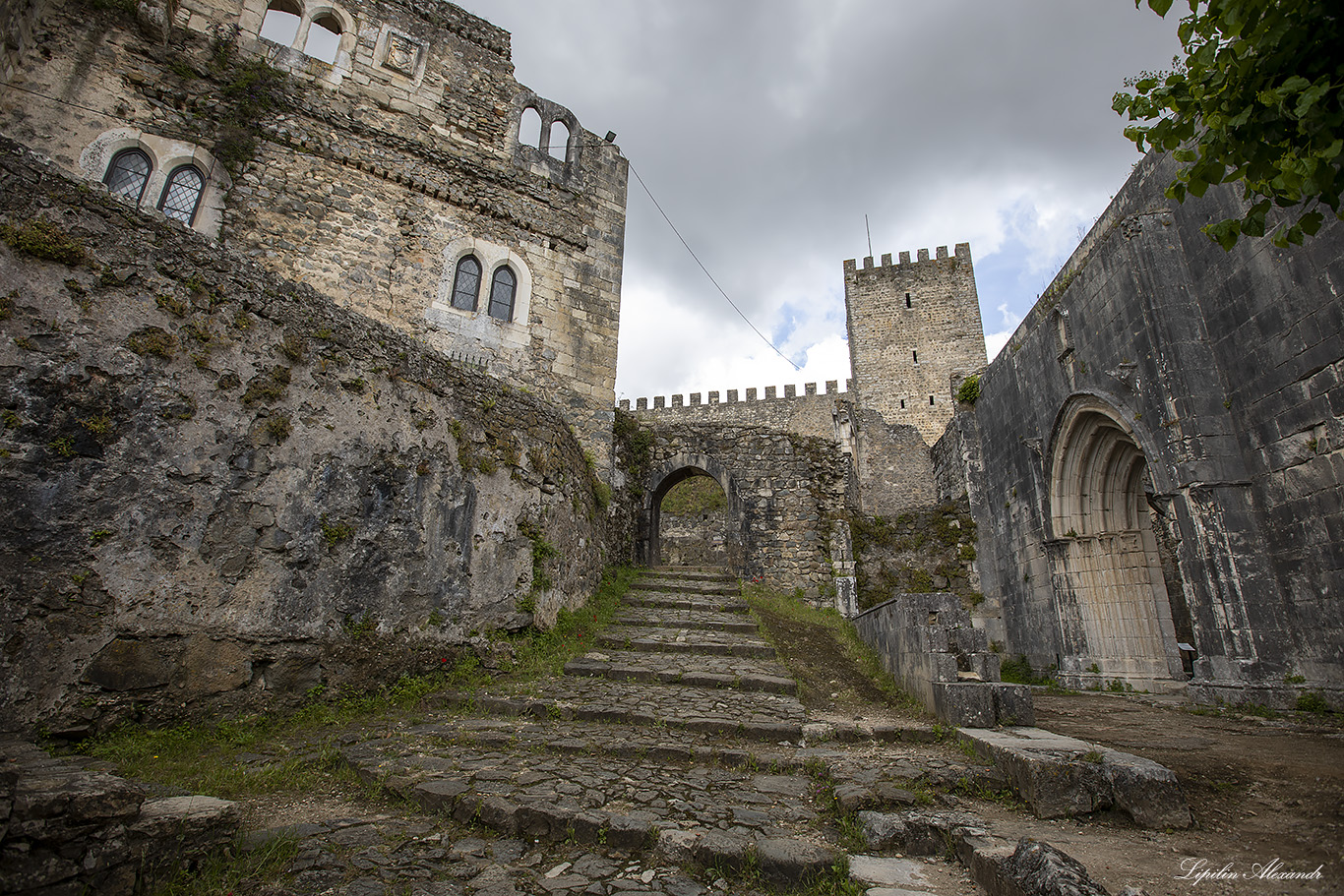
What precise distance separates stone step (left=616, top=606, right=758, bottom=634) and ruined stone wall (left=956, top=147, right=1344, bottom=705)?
4918 mm

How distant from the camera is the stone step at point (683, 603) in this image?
9.66 metres

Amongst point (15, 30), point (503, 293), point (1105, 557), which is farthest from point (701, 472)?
point (15, 30)

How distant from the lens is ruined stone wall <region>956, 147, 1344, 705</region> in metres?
5.82

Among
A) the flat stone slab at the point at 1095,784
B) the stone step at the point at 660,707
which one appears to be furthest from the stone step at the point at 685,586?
the flat stone slab at the point at 1095,784

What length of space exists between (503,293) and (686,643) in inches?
282

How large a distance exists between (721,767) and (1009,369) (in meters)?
9.94

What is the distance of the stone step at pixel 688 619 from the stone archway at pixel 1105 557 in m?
4.92

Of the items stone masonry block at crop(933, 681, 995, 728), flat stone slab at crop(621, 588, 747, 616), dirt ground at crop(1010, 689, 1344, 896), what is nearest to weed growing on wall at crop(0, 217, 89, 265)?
dirt ground at crop(1010, 689, 1344, 896)

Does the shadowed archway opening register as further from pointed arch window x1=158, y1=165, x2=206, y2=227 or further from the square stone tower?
the square stone tower

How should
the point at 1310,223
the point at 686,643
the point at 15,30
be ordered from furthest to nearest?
the point at 15,30 < the point at 686,643 < the point at 1310,223

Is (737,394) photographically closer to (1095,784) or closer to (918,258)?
(918,258)

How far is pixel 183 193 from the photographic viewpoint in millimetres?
9102

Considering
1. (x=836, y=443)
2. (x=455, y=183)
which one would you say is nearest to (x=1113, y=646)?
(x=836, y=443)

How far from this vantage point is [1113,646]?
8.67 m
